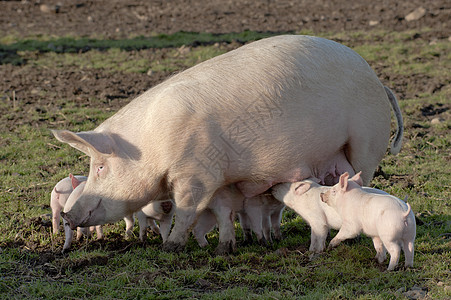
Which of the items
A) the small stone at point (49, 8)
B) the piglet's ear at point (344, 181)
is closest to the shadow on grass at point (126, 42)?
the small stone at point (49, 8)

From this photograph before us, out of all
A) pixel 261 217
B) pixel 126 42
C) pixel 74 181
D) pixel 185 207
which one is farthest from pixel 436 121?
pixel 126 42

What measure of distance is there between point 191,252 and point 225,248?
0.32 meters

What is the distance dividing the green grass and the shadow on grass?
14.9 feet

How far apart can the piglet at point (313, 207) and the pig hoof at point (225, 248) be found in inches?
24.1

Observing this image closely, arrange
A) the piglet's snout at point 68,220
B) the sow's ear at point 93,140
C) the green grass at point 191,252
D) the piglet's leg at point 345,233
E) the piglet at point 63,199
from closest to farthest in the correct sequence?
1. the green grass at point 191,252
2. the piglet's leg at point 345,233
3. the sow's ear at point 93,140
4. the piglet's snout at point 68,220
5. the piglet at point 63,199

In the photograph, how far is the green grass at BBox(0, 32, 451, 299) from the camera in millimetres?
4867

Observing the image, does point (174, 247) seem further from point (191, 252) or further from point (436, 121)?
point (436, 121)

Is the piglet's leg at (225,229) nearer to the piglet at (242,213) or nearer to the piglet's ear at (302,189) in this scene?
the piglet at (242,213)

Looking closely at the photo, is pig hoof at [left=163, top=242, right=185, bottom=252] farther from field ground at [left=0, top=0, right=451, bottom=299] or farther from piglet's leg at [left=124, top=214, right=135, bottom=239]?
piglet's leg at [left=124, top=214, right=135, bottom=239]

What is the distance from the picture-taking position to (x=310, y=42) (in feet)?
20.5

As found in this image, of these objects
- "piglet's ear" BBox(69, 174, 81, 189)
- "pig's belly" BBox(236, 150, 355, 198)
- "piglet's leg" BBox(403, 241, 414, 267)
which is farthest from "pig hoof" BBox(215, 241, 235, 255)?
"piglet's leg" BBox(403, 241, 414, 267)

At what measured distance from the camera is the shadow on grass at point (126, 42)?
596 inches

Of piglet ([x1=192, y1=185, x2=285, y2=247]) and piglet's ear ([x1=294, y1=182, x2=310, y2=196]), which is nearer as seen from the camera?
piglet's ear ([x1=294, y1=182, x2=310, y2=196])

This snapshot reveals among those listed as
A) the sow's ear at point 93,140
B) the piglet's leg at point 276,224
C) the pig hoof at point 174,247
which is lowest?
the piglet's leg at point 276,224
